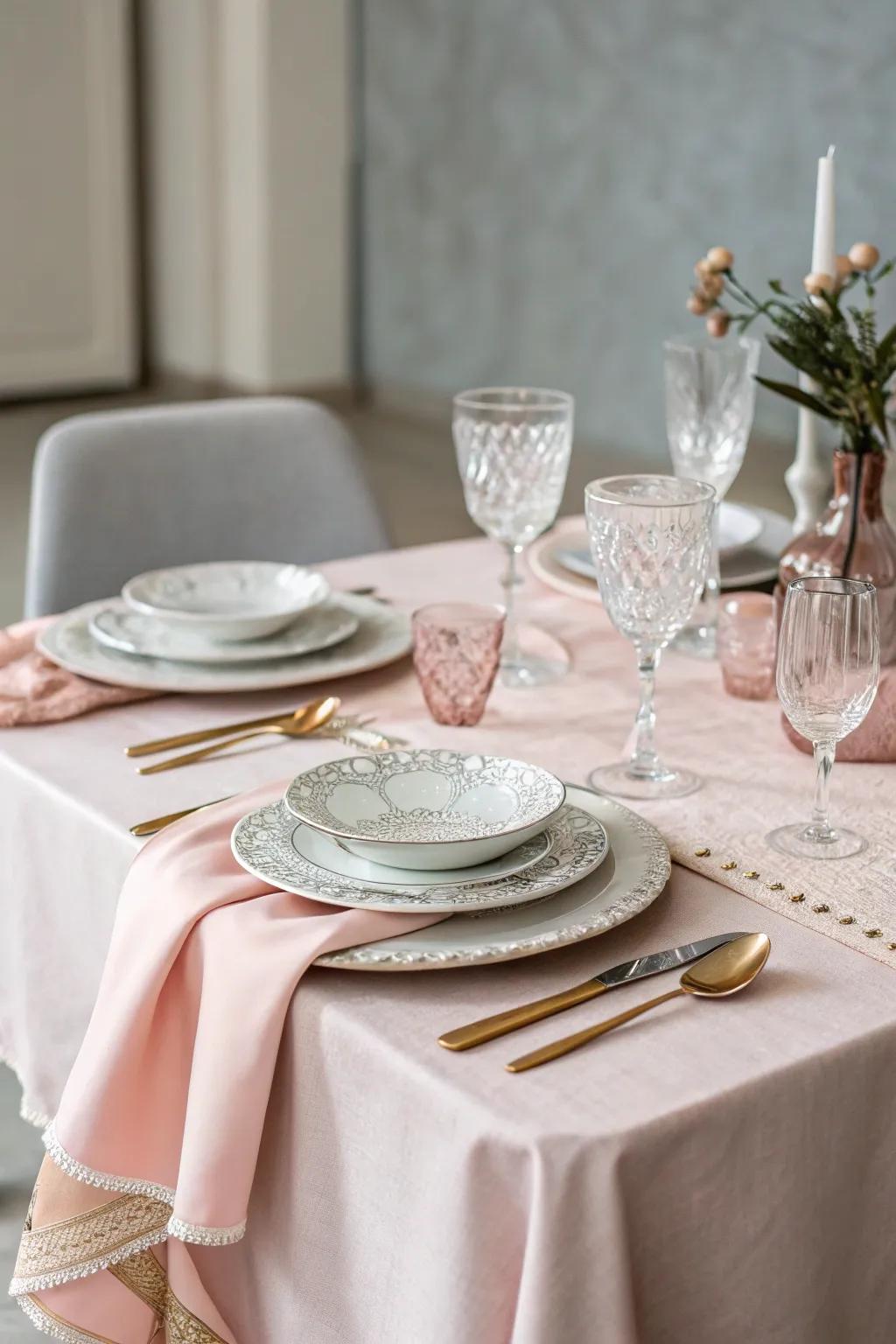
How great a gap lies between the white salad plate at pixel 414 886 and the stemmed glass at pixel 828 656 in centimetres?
14

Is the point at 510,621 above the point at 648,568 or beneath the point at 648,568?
beneath

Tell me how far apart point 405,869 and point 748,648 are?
484mm

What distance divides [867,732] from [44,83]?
19.0 feet

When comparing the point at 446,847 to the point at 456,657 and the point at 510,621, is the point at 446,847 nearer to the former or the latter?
the point at 456,657

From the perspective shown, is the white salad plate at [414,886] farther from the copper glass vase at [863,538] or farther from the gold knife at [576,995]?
the copper glass vase at [863,538]

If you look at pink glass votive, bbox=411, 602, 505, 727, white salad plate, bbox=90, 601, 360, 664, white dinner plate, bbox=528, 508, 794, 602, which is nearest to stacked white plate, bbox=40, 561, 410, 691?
white salad plate, bbox=90, 601, 360, 664

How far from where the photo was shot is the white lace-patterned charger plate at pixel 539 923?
82 centimetres

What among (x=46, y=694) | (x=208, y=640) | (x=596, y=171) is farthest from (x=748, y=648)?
(x=596, y=171)

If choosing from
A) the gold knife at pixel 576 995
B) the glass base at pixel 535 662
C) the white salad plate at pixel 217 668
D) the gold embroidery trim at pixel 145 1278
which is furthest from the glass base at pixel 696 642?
the gold embroidery trim at pixel 145 1278

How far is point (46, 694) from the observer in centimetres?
127

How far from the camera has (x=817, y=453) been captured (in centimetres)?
156

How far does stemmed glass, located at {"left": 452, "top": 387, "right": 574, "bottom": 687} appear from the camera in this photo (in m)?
1.36

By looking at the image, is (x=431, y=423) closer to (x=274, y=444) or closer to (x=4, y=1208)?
(x=274, y=444)

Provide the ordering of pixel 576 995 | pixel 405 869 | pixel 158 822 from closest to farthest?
pixel 576 995
pixel 405 869
pixel 158 822
